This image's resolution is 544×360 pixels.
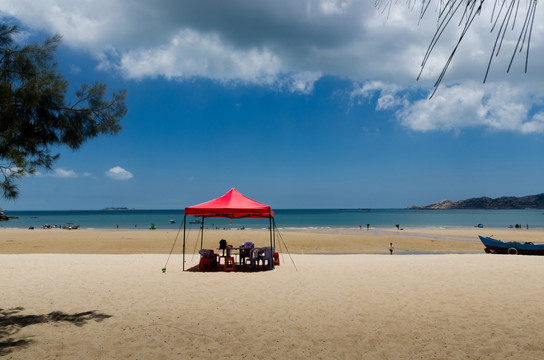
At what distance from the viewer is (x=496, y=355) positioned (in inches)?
173

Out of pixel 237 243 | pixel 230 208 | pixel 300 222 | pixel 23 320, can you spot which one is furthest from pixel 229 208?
pixel 300 222

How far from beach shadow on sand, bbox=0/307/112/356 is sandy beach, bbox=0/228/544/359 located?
0.05ft

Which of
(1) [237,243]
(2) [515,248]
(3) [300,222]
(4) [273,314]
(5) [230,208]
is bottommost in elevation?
(3) [300,222]

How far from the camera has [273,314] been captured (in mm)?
6215

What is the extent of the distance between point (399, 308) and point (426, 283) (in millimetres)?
2779

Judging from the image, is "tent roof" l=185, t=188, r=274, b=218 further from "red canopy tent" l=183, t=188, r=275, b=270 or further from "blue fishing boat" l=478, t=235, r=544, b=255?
"blue fishing boat" l=478, t=235, r=544, b=255

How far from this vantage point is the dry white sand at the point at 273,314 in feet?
15.0

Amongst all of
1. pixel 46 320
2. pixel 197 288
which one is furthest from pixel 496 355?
pixel 46 320

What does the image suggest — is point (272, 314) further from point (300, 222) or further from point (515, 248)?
point (300, 222)

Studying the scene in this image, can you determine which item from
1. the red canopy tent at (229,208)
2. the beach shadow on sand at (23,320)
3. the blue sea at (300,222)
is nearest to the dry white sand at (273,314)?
the beach shadow on sand at (23,320)

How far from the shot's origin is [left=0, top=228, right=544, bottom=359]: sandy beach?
4590 mm

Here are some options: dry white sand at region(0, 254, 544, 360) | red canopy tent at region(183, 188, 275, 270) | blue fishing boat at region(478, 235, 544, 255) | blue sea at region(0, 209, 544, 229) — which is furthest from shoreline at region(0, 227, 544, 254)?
dry white sand at region(0, 254, 544, 360)

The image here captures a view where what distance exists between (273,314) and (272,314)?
18mm

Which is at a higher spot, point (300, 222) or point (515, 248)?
point (515, 248)
